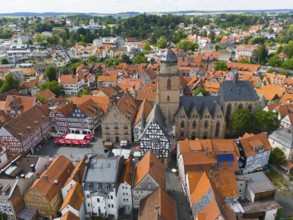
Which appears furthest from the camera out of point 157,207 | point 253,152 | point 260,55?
point 260,55

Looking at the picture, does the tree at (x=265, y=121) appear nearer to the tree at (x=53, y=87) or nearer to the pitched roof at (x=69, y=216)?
the pitched roof at (x=69, y=216)

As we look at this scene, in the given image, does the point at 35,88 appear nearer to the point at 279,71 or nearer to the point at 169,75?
the point at 169,75

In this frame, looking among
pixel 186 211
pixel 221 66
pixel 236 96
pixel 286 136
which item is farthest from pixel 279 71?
pixel 186 211

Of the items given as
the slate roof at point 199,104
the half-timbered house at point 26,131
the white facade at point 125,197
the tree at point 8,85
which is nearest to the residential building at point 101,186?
the white facade at point 125,197

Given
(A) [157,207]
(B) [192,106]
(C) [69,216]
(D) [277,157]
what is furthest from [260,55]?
(C) [69,216]

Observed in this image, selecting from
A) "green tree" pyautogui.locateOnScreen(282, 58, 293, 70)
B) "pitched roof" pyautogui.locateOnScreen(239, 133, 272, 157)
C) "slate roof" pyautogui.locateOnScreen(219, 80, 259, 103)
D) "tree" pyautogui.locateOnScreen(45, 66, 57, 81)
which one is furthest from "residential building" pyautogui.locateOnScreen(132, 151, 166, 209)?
"green tree" pyautogui.locateOnScreen(282, 58, 293, 70)

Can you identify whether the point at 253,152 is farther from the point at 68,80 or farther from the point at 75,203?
the point at 68,80
